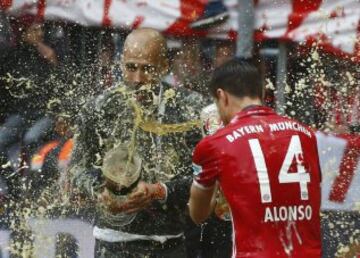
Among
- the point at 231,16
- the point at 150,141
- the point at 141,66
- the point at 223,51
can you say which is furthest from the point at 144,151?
the point at 231,16

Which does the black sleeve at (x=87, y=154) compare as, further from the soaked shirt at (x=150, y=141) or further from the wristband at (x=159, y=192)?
the wristband at (x=159, y=192)

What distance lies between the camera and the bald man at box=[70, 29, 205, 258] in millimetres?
3422

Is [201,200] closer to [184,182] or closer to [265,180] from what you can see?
[265,180]

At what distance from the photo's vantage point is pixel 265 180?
107 inches

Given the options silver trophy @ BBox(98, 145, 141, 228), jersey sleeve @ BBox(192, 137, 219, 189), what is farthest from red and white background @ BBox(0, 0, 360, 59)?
jersey sleeve @ BBox(192, 137, 219, 189)

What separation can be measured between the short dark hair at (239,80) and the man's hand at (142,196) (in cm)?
53

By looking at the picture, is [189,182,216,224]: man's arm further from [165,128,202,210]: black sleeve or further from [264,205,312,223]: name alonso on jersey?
[165,128,202,210]: black sleeve

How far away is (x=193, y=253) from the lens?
4223 mm

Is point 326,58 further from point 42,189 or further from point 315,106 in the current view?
point 42,189

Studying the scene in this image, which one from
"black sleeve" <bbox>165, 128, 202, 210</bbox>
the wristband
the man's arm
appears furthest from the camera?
"black sleeve" <bbox>165, 128, 202, 210</bbox>

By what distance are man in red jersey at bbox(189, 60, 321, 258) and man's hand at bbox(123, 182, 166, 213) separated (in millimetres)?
364

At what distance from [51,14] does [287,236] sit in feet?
12.2

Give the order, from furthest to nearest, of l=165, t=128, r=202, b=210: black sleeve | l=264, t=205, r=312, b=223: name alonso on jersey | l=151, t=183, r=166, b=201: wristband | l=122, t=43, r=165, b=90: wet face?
1. l=122, t=43, r=165, b=90: wet face
2. l=165, t=128, r=202, b=210: black sleeve
3. l=151, t=183, r=166, b=201: wristband
4. l=264, t=205, r=312, b=223: name alonso on jersey

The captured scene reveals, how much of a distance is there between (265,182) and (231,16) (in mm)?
3090
